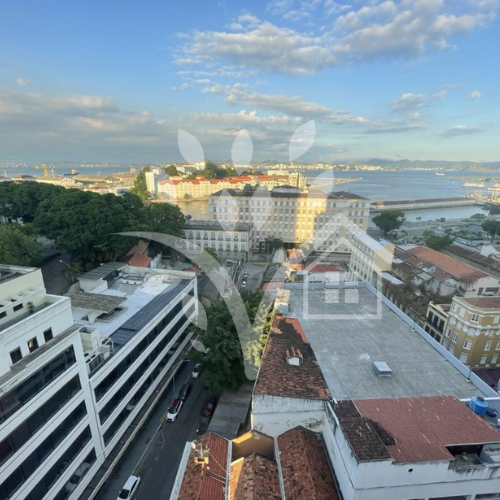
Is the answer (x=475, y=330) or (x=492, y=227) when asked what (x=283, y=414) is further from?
(x=492, y=227)

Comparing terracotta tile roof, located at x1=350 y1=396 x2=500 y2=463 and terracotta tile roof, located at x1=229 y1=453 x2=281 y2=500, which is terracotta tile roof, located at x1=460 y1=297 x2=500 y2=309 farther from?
terracotta tile roof, located at x1=229 y1=453 x2=281 y2=500

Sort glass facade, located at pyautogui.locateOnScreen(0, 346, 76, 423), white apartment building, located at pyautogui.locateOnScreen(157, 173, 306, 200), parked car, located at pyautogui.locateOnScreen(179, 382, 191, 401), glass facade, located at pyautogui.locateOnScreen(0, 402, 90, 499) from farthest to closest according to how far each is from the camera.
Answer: white apartment building, located at pyautogui.locateOnScreen(157, 173, 306, 200) < parked car, located at pyautogui.locateOnScreen(179, 382, 191, 401) < glass facade, located at pyautogui.locateOnScreen(0, 402, 90, 499) < glass facade, located at pyautogui.locateOnScreen(0, 346, 76, 423)

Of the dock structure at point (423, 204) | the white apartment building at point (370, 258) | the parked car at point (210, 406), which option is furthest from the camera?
the dock structure at point (423, 204)

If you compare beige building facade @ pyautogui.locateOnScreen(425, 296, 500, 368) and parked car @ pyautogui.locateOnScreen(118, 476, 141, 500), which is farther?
beige building facade @ pyautogui.locateOnScreen(425, 296, 500, 368)

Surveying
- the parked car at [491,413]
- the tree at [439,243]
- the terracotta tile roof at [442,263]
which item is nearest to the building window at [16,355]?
the parked car at [491,413]

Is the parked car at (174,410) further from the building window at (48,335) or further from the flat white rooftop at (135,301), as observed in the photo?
the building window at (48,335)

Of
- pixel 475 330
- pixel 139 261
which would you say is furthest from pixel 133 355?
pixel 475 330

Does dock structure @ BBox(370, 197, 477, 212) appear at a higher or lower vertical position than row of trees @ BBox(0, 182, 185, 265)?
lower

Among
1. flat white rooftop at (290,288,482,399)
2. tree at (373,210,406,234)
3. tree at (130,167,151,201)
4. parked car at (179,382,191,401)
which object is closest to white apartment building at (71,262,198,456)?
parked car at (179,382,191,401)
